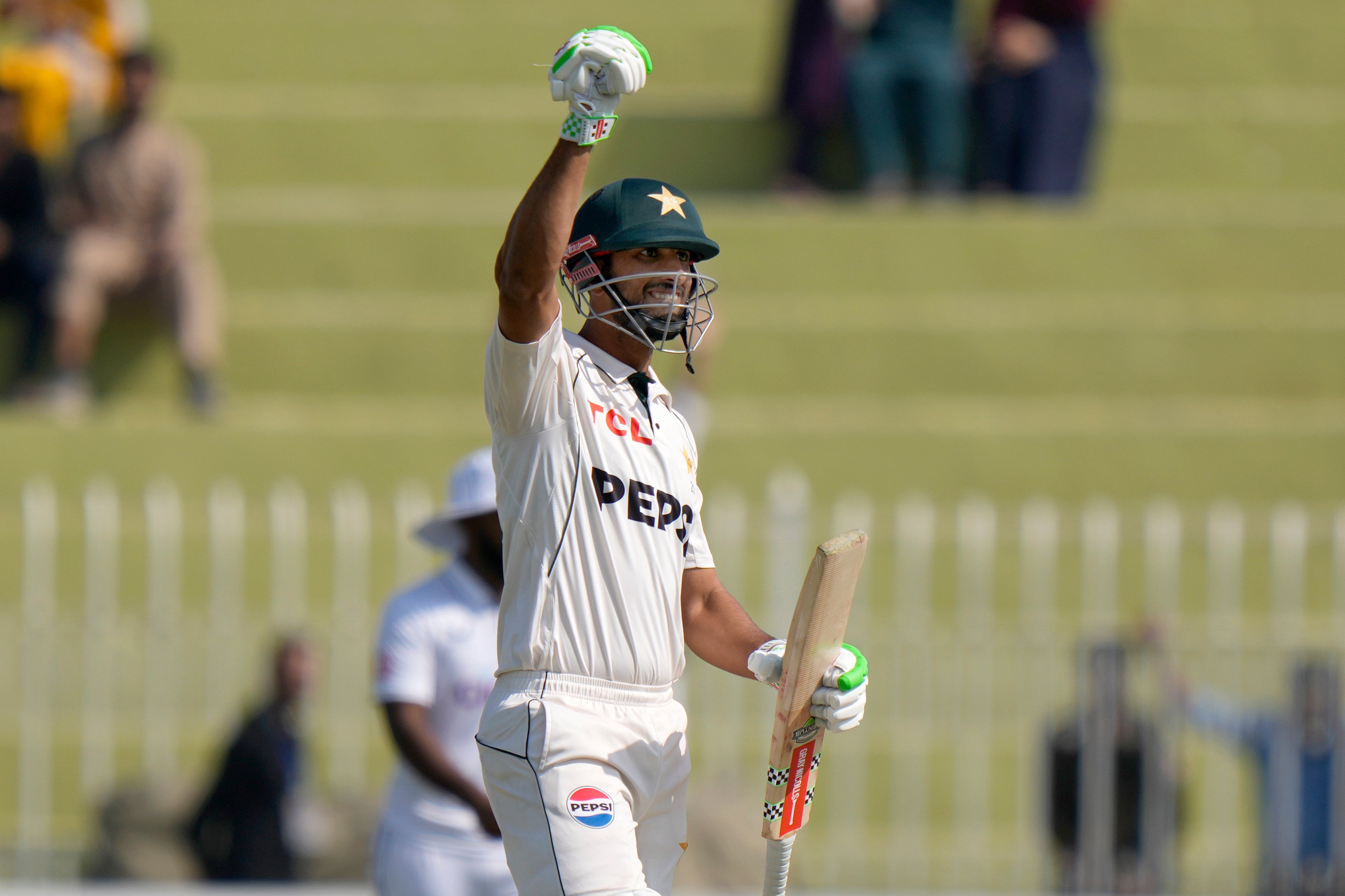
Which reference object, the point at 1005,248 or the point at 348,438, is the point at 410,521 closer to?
the point at 348,438

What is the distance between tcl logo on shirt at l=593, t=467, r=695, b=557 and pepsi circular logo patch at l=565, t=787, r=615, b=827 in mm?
532

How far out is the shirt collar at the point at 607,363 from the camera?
3.94 meters

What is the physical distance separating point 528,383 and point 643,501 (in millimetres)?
364

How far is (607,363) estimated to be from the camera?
156 inches

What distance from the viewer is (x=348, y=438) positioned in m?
11.2

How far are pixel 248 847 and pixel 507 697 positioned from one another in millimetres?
5529

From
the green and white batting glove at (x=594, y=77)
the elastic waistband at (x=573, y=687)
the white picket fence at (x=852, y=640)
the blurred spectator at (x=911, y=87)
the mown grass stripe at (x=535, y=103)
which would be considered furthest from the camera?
the mown grass stripe at (x=535, y=103)

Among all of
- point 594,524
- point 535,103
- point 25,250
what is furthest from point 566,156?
point 535,103

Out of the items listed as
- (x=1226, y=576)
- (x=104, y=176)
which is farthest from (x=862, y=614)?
(x=104, y=176)

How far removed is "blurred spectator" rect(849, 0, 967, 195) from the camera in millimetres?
12727

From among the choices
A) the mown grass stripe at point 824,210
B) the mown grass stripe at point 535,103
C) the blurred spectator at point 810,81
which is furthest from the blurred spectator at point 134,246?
the blurred spectator at point 810,81

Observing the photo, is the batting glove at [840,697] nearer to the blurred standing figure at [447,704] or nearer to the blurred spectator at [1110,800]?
the blurred standing figure at [447,704]

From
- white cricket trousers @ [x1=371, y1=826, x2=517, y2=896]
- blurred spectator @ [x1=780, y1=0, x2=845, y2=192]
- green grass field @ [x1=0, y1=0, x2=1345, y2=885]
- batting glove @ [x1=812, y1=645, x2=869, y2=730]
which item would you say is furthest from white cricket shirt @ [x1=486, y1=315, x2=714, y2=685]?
blurred spectator @ [x1=780, y1=0, x2=845, y2=192]

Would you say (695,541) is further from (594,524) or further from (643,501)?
(594,524)
